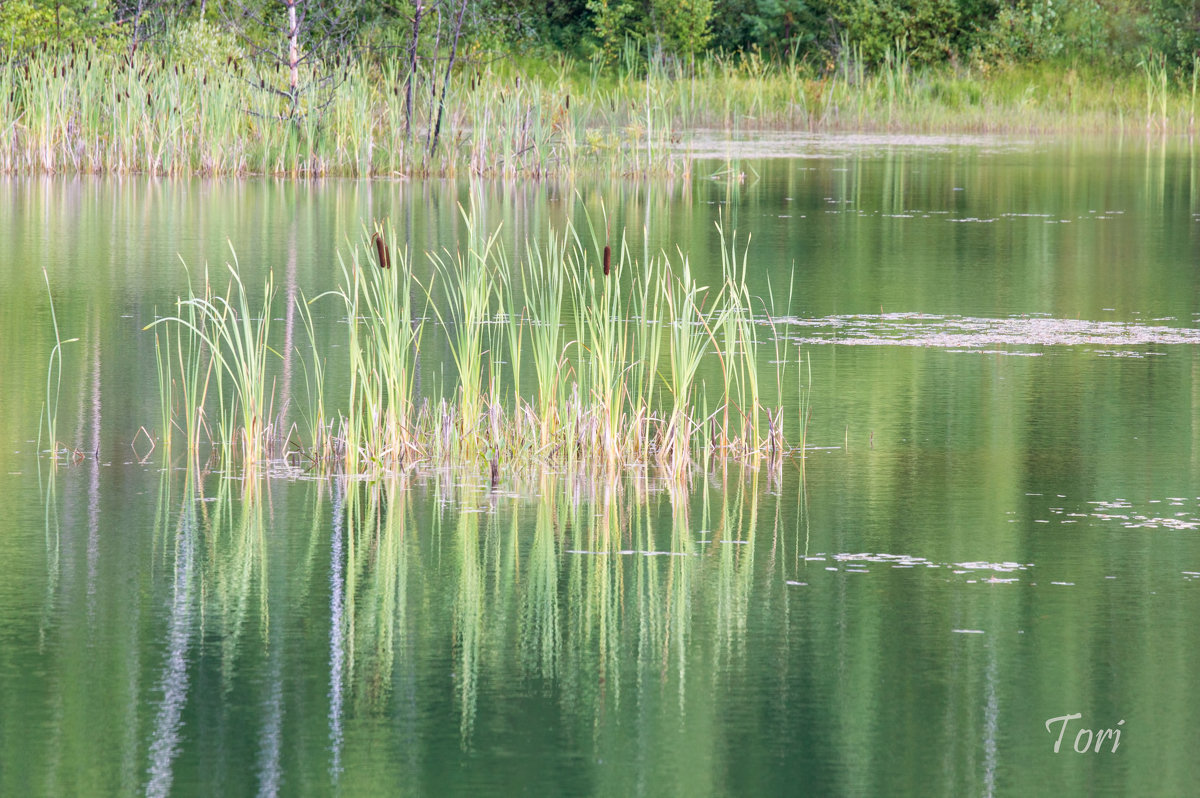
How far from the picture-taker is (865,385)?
21.3 feet

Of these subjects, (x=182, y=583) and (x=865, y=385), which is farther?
(x=865, y=385)

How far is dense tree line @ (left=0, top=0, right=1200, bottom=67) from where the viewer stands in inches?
888

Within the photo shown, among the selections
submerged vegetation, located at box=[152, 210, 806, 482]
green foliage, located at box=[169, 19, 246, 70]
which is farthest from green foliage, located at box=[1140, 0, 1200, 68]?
submerged vegetation, located at box=[152, 210, 806, 482]

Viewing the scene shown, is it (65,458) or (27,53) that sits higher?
(27,53)

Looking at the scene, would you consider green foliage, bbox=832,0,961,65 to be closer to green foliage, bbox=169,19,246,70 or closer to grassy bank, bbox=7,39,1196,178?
grassy bank, bbox=7,39,1196,178

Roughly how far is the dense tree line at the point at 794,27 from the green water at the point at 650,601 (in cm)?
1498

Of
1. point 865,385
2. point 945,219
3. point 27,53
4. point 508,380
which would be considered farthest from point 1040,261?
point 27,53

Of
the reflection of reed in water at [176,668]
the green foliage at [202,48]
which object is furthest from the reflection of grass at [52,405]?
the green foliage at [202,48]

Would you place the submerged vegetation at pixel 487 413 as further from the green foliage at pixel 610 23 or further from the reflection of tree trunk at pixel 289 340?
the green foliage at pixel 610 23

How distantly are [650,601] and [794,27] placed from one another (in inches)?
1135

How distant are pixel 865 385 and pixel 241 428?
7.24ft

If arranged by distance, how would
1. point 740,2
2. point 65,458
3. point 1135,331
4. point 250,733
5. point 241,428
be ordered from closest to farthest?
1. point 250,733
2. point 65,458
3. point 241,428
4. point 1135,331
5. point 740,2

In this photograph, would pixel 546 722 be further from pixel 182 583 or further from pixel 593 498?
pixel 593 498

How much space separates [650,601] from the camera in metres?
3.88
